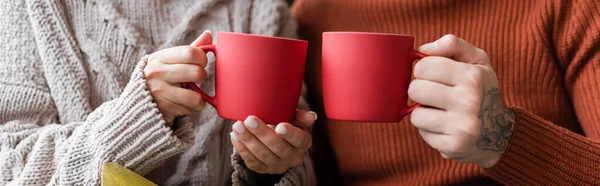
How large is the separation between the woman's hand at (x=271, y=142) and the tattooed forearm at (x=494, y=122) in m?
0.25

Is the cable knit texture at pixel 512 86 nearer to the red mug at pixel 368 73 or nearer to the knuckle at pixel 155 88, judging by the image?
the red mug at pixel 368 73

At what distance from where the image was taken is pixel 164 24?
45.2 inches

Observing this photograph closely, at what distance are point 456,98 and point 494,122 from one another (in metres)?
0.08

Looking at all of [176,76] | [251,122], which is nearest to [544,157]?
[251,122]

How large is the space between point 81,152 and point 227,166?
1.01 ft

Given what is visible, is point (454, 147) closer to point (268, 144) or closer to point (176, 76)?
point (268, 144)

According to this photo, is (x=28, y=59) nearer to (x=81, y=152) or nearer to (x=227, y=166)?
(x=81, y=152)

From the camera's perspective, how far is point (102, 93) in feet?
3.63

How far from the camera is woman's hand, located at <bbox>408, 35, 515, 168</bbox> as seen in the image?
0.80m

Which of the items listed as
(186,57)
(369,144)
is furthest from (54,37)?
(369,144)

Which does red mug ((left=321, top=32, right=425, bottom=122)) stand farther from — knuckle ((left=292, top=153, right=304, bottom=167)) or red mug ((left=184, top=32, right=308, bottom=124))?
knuckle ((left=292, top=153, right=304, bottom=167))

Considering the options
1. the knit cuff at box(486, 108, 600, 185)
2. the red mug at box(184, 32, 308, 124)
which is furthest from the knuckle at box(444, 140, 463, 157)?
the red mug at box(184, 32, 308, 124)

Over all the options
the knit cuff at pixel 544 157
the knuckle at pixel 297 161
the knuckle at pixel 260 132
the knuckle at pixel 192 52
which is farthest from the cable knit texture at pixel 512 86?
the knuckle at pixel 192 52

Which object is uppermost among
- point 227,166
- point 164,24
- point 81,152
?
point 164,24
